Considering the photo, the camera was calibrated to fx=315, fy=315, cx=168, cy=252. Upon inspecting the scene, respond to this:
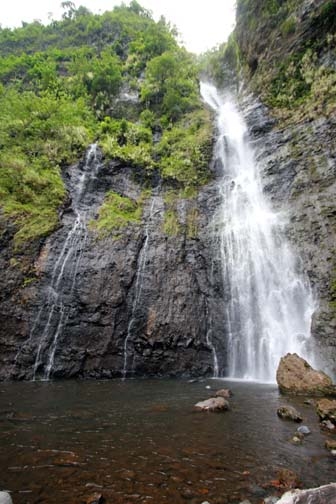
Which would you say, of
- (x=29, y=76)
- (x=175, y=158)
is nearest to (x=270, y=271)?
(x=175, y=158)

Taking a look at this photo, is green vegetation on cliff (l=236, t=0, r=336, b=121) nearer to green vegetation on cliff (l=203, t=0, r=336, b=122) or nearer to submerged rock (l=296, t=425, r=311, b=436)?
green vegetation on cliff (l=203, t=0, r=336, b=122)

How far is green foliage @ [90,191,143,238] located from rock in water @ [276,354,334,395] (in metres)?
9.94

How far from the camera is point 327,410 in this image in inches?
252

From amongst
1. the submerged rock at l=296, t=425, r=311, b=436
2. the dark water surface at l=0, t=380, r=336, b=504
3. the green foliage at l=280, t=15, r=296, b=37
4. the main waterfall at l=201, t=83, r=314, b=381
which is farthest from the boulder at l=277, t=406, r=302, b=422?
the green foliage at l=280, t=15, r=296, b=37

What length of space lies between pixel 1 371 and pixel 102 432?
24.8ft

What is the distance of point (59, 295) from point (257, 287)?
8817mm

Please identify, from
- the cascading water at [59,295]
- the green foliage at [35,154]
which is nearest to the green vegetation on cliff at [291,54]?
the green foliage at [35,154]

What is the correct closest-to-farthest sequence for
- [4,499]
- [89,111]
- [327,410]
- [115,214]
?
[4,499], [327,410], [115,214], [89,111]

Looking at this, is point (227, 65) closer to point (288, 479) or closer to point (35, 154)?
point (35, 154)

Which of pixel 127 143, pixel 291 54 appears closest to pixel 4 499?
pixel 127 143

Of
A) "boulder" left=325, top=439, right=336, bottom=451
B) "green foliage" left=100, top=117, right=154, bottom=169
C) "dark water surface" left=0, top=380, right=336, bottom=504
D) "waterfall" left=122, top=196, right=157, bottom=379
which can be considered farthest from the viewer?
"green foliage" left=100, top=117, right=154, bottom=169

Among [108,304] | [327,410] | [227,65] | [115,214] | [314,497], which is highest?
[227,65]

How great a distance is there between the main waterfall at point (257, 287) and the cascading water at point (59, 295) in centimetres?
693

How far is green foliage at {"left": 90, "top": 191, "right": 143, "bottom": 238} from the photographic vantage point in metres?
16.0
